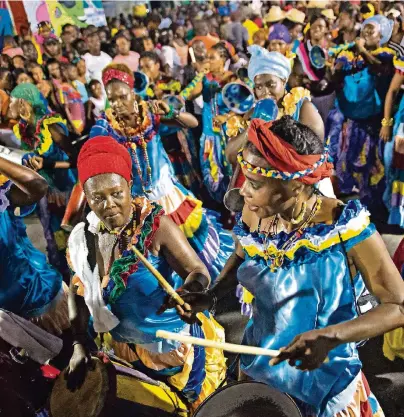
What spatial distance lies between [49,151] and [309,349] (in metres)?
3.85

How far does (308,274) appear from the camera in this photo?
76.5 inches

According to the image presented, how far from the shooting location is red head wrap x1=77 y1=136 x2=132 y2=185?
7.80 feet

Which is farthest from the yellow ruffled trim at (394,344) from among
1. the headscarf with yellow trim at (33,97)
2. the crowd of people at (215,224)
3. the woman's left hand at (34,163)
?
the headscarf with yellow trim at (33,97)

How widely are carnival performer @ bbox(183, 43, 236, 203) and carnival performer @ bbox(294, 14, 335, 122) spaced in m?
1.00

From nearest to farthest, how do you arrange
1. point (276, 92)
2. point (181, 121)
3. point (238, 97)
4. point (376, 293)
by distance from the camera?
point (376, 293), point (276, 92), point (181, 121), point (238, 97)

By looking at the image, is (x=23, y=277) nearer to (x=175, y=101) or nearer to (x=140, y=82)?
(x=140, y=82)

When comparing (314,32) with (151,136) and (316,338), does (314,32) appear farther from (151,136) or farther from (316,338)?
(316,338)

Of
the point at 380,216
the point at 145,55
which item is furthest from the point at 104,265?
the point at 145,55

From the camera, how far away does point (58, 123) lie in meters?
4.92

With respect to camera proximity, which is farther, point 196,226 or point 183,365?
point 196,226

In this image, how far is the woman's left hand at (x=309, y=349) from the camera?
5.66 ft

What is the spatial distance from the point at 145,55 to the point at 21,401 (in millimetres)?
5591

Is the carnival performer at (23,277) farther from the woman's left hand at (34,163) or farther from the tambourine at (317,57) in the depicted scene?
the tambourine at (317,57)

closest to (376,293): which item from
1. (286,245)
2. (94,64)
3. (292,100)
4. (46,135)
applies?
(286,245)
